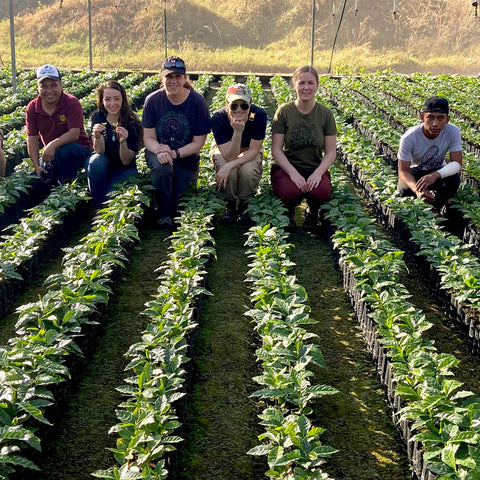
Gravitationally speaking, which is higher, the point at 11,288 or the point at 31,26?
the point at 11,288

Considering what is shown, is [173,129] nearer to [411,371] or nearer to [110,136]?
[110,136]

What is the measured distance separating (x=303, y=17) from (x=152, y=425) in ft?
136

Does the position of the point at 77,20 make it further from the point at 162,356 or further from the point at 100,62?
the point at 162,356

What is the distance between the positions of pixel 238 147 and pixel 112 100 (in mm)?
1343

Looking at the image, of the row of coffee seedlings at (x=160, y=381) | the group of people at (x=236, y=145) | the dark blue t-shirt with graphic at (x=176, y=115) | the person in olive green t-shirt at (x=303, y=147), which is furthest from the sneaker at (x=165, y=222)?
the row of coffee seedlings at (x=160, y=381)

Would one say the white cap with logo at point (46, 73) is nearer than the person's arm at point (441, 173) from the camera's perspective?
No

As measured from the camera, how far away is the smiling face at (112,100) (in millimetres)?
6629

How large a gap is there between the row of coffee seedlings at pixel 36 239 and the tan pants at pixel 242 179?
145 centimetres

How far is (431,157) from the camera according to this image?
6855mm

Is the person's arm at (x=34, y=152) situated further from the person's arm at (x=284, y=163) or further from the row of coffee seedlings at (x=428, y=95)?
the row of coffee seedlings at (x=428, y=95)

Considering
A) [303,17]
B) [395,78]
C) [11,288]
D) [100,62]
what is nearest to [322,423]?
[11,288]

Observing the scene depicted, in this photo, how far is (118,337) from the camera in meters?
4.79

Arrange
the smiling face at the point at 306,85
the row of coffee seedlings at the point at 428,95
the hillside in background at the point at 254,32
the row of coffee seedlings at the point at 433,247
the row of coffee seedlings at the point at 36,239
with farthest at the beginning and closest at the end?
the hillside in background at the point at 254,32, the row of coffee seedlings at the point at 428,95, the smiling face at the point at 306,85, the row of coffee seedlings at the point at 36,239, the row of coffee seedlings at the point at 433,247

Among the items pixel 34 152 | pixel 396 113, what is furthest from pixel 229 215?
pixel 396 113
